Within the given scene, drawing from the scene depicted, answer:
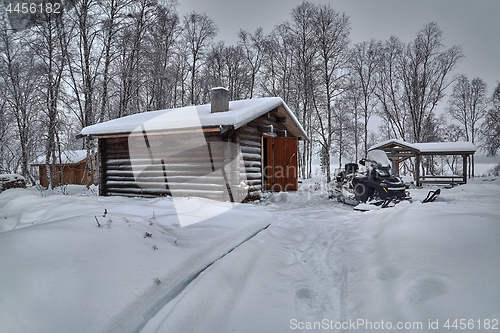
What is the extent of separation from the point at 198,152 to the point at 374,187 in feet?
18.4

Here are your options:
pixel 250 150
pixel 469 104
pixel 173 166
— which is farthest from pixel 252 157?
pixel 469 104

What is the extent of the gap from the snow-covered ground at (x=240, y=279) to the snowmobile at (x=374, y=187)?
4048mm

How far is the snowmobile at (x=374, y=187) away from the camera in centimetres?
789

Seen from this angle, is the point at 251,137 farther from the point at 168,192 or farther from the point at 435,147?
the point at 435,147

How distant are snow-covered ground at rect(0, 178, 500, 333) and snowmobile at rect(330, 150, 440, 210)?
13.3 feet

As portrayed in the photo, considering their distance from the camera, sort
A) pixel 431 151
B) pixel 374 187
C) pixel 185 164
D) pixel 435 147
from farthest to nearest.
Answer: pixel 435 147
pixel 431 151
pixel 185 164
pixel 374 187

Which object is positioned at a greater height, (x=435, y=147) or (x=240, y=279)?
(x=435, y=147)

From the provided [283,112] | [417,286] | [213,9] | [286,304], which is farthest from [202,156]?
[213,9]

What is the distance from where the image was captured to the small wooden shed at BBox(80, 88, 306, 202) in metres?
8.28

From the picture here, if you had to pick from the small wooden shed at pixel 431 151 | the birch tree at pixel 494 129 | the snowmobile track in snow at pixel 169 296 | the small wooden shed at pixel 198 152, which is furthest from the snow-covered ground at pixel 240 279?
the birch tree at pixel 494 129

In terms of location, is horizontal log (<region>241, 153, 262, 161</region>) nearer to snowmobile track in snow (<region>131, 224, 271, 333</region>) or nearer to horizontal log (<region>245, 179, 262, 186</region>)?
horizontal log (<region>245, 179, 262, 186</region>)

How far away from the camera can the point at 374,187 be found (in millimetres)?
8211

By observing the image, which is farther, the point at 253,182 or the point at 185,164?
the point at 253,182

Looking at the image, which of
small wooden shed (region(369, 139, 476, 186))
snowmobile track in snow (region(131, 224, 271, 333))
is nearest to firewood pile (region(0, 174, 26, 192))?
snowmobile track in snow (region(131, 224, 271, 333))
